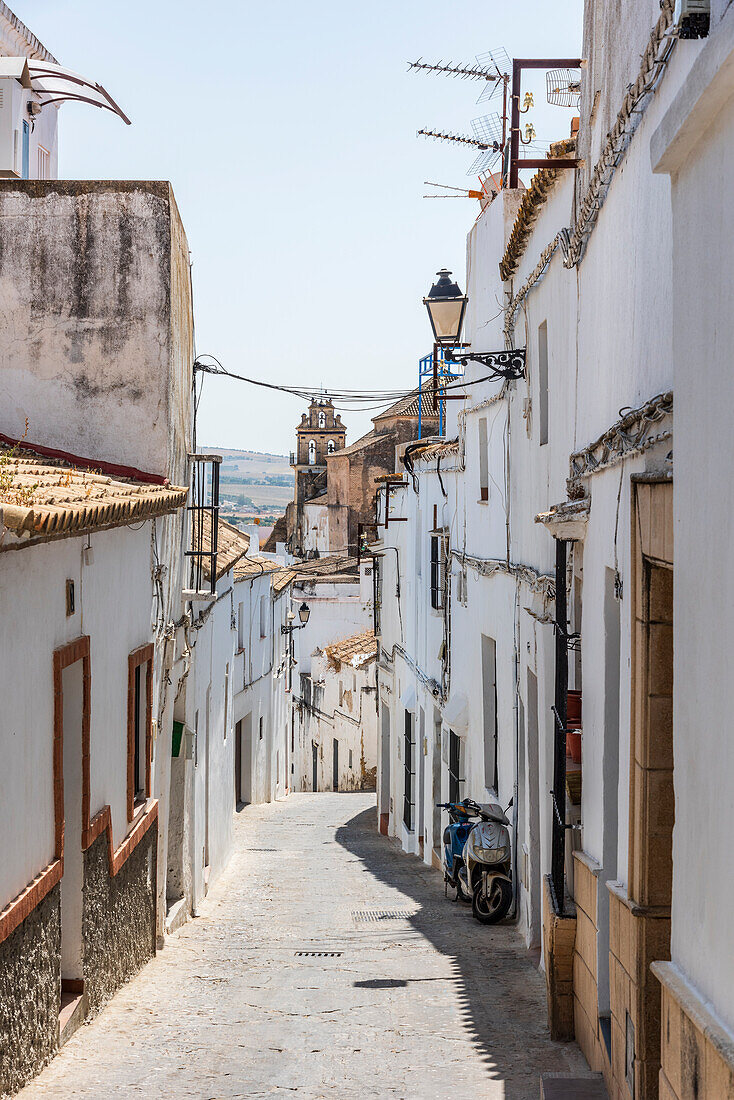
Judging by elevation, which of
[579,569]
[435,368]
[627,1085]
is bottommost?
[627,1085]

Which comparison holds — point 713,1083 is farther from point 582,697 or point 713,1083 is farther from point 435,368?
point 435,368

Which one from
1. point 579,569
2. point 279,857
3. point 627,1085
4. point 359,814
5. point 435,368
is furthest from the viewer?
point 359,814

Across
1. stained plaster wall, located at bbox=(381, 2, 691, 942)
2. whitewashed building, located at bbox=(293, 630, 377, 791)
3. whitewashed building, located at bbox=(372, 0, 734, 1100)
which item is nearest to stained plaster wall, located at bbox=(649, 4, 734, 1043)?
whitewashed building, located at bbox=(372, 0, 734, 1100)

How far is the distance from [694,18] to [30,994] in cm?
574

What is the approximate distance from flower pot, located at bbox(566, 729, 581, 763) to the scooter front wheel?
13.9 ft

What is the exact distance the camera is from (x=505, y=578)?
12977 millimetres

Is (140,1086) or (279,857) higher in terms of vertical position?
(140,1086)

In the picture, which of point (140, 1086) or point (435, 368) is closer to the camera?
point (140, 1086)

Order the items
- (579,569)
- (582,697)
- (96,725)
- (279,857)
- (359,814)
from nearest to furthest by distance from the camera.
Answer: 1. (582,697)
2. (579,569)
3. (96,725)
4. (279,857)
5. (359,814)

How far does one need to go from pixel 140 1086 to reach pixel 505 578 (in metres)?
7.27

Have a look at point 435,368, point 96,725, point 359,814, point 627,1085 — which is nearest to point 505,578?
point 435,368

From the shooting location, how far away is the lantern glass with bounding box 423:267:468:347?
41.5 ft

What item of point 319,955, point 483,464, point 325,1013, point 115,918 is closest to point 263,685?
point 483,464

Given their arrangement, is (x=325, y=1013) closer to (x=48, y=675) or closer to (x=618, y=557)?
(x=48, y=675)
